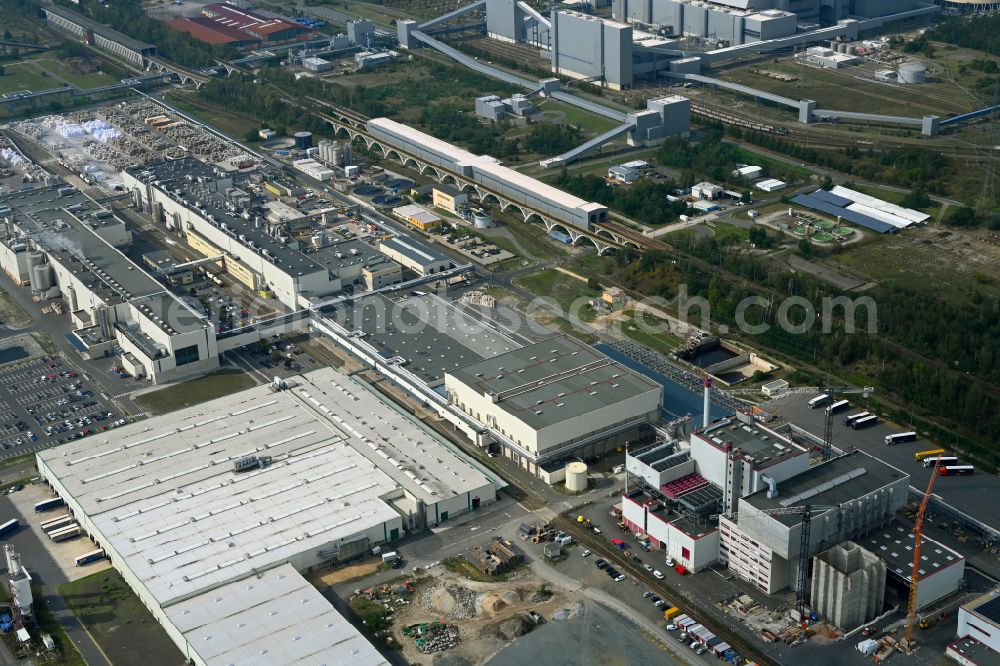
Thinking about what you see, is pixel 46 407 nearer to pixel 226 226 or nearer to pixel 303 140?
pixel 226 226

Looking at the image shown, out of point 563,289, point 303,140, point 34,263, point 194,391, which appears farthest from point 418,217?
point 194,391

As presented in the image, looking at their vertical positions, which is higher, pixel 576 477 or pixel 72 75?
pixel 72 75

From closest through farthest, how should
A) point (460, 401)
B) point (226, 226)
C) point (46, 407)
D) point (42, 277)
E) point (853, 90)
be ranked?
1. point (460, 401)
2. point (46, 407)
3. point (42, 277)
4. point (226, 226)
5. point (853, 90)

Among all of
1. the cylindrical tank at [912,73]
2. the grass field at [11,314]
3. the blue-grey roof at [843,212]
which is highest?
the cylindrical tank at [912,73]

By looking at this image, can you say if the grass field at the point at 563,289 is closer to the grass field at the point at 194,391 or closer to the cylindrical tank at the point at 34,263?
the grass field at the point at 194,391

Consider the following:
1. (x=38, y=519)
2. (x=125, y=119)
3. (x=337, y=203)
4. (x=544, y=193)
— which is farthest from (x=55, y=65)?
(x=38, y=519)

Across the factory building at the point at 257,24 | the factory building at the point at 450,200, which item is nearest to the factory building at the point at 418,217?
the factory building at the point at 450,200
